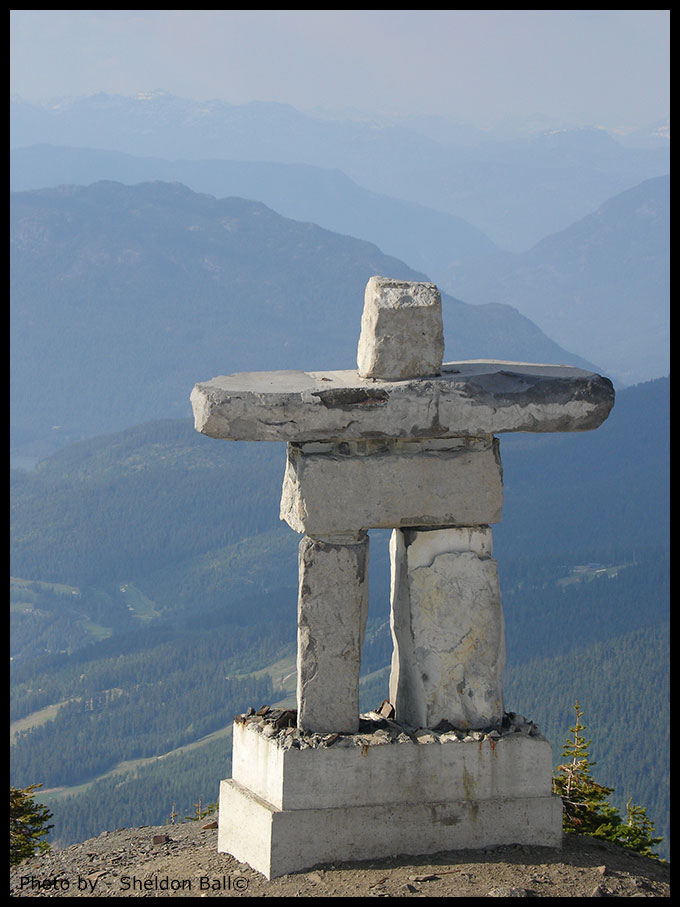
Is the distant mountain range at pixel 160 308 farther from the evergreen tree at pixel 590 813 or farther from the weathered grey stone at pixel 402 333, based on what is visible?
the weathered grey stone at pixel 402 333

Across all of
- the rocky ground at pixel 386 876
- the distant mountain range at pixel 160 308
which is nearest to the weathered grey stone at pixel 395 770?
the rocky ground at pixel 386 876

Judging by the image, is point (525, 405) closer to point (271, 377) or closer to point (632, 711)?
point (271, 377)

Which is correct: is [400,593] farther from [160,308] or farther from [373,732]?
[160,308]

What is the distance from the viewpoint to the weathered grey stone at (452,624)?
452 inches

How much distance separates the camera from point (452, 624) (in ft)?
37.8

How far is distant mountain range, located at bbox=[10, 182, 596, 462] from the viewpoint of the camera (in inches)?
6831

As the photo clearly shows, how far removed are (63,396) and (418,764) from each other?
16489cm

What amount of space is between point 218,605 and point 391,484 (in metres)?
77.6

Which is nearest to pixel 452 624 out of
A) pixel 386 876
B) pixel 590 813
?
pixel 386 876

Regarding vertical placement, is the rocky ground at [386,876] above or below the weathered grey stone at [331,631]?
below

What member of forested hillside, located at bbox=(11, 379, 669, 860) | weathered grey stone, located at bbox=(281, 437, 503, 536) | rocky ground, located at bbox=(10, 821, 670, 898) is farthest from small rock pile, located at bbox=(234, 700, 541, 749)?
forested hillside, located at bbox=(11, 379, 669, 860)

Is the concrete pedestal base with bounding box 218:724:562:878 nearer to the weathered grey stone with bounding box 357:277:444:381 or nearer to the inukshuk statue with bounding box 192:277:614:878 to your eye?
the inukshuk statue with bounding box 192:277:614:878

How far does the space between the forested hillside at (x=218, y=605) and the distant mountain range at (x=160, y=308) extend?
177 feet
